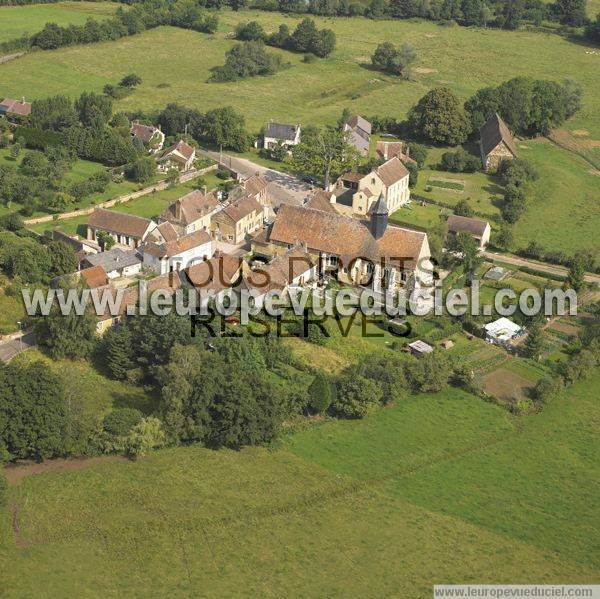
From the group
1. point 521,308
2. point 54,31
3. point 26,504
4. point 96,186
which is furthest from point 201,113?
point 26,504

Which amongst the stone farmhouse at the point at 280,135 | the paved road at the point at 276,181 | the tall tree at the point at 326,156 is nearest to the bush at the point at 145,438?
the paved road at the point at 276,181

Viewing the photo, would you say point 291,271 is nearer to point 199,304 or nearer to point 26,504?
point 199,304

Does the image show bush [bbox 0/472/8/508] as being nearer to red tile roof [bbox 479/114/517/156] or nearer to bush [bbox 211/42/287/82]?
red tile roof [bbox 479/114/517/156]

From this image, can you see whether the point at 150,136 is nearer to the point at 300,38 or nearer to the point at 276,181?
the point at 276,181

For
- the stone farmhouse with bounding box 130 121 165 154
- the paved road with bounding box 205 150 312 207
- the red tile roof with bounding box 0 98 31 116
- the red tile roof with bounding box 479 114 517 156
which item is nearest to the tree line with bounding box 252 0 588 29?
the red tile roof with bounding box 479 114 517 156

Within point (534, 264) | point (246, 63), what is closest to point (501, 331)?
point (534, 264)

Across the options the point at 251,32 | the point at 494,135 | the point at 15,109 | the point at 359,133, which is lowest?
the point at 15,109
